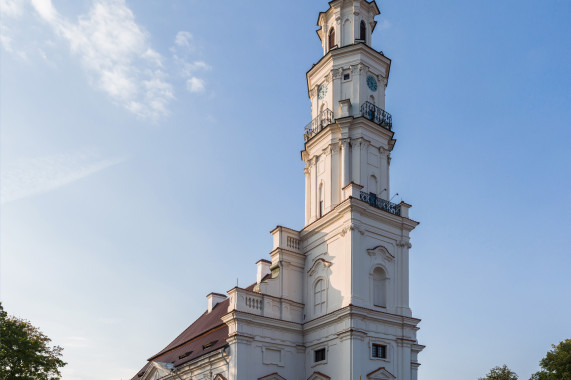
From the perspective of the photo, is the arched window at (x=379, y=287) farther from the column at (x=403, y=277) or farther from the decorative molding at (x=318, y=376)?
the decorative molding at (x=318, y=376)

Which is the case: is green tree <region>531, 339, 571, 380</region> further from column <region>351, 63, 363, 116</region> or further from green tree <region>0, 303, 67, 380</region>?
green tree <region>0, 303, 67, 380</region>

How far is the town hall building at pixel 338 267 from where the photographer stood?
3378 centimetres

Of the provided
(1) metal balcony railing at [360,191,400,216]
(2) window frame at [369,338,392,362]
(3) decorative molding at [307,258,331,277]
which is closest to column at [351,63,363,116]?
(1) metal balcony railing at [360,191,400,216]

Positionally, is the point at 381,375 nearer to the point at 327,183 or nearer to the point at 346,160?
the point at 327,183

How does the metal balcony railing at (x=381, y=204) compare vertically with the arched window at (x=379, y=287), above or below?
above

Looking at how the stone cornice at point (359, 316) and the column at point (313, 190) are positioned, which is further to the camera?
the column at point (313, 190)

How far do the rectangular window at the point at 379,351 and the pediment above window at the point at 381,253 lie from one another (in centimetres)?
498

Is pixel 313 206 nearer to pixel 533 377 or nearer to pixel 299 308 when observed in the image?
pixel 299 308

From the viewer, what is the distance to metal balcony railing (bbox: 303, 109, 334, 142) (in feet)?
129

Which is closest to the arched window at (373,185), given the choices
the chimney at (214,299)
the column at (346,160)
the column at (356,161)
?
the column at (356,161)

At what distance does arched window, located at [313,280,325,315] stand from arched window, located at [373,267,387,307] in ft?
9.82

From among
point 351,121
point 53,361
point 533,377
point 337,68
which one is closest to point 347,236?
point 351,121

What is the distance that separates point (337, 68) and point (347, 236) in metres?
11.8

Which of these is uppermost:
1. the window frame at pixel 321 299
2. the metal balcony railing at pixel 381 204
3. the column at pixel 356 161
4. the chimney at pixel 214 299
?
the column at pixel 356 161
